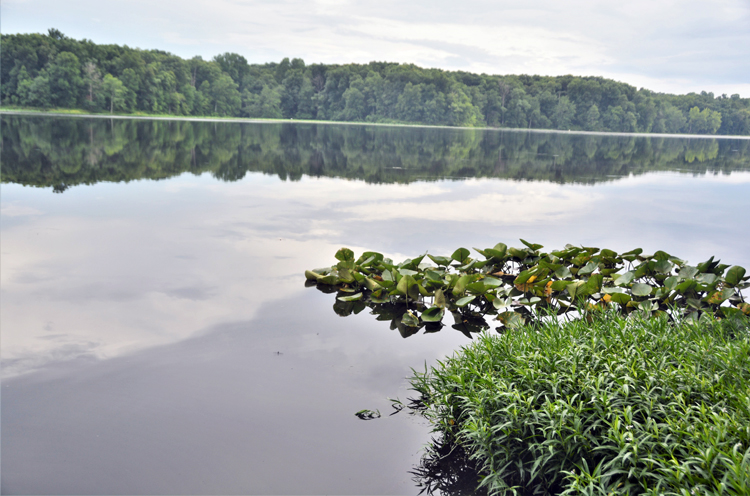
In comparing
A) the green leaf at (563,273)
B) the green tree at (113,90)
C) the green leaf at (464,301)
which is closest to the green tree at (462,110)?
the green tree at (113,90)

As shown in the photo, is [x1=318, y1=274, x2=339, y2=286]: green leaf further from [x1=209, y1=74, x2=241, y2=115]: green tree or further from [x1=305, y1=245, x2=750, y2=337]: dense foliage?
[x1=209, y1=74, x2=241, y2=115]: green tree

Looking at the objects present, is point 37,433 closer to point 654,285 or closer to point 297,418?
point 297,418

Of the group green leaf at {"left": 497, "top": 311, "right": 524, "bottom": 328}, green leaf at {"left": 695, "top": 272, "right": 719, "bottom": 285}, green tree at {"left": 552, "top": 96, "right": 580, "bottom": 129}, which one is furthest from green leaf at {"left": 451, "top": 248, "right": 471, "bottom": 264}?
green tree at {"left": 552, "top": 96, "right": 580, "bottom": 129}

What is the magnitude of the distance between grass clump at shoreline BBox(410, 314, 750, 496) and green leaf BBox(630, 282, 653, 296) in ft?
6.62

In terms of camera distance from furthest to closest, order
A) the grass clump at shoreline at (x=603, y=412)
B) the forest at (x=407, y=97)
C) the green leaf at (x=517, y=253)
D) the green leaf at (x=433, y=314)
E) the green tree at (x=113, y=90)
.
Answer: the forest at (x=407, y=97), the green tree at (x=113, y=90), the green leaf at (x=517, y=253), the green leaf at (x=433, y=314), the grass clump at shoreline at (x=603, y=412)

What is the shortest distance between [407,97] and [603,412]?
117 m

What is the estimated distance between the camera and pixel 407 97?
115688mm

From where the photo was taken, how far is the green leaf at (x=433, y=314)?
631cm

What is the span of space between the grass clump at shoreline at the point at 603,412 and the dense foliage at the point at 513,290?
1.59 m

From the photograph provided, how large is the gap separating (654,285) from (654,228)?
5.64 metres

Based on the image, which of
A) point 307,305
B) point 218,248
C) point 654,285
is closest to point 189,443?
point 307,305

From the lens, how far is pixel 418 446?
4109mm

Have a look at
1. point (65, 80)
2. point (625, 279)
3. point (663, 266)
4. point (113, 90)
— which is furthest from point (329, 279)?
point (113, 90)

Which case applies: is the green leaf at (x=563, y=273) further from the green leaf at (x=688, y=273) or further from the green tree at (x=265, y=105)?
the green tree at (x=265, y=105)
